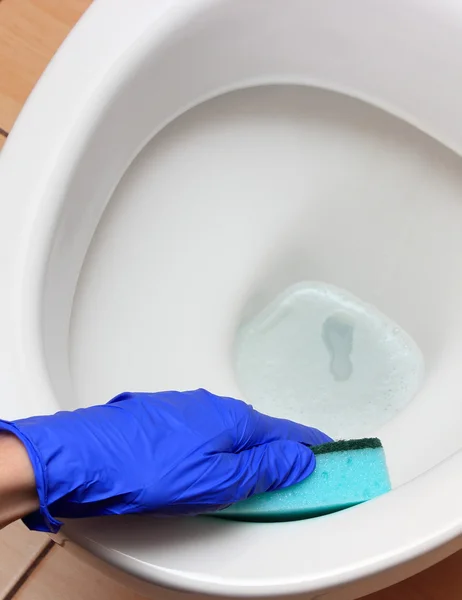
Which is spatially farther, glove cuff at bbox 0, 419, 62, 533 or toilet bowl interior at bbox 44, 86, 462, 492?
toilet bowl interior at bbox 44, 86, 462, 492

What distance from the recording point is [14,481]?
424 mm

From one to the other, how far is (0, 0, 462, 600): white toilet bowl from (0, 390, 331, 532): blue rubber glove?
0.13 feet

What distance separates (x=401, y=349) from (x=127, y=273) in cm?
41

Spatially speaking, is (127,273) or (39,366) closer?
(39,366)

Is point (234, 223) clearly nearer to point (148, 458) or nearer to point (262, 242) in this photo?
point (262, 242)

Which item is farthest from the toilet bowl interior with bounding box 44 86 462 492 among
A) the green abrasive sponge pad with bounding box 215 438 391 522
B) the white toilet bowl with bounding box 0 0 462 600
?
the green abrasive sponge pad with bounding box 215 438 391 522

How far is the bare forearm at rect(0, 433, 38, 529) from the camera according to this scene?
423 millimetres

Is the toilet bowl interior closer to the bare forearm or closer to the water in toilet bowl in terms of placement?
the water in toilet bowl

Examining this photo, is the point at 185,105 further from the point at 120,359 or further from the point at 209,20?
the point at 120,359

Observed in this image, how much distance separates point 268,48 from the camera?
707 mm

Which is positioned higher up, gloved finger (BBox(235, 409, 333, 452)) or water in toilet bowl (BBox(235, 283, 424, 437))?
water in toilet bowl (BBox(235, 283, 424, 437))

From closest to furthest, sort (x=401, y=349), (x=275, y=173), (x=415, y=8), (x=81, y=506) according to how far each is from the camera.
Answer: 1. (x=81, y=506)
2. (x=415, y=8)
3. (x=275, y=173)
4. (x=401, y=349)

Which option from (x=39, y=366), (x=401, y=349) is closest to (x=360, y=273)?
(x=401, y=349)

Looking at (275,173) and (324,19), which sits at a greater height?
(324,19)
